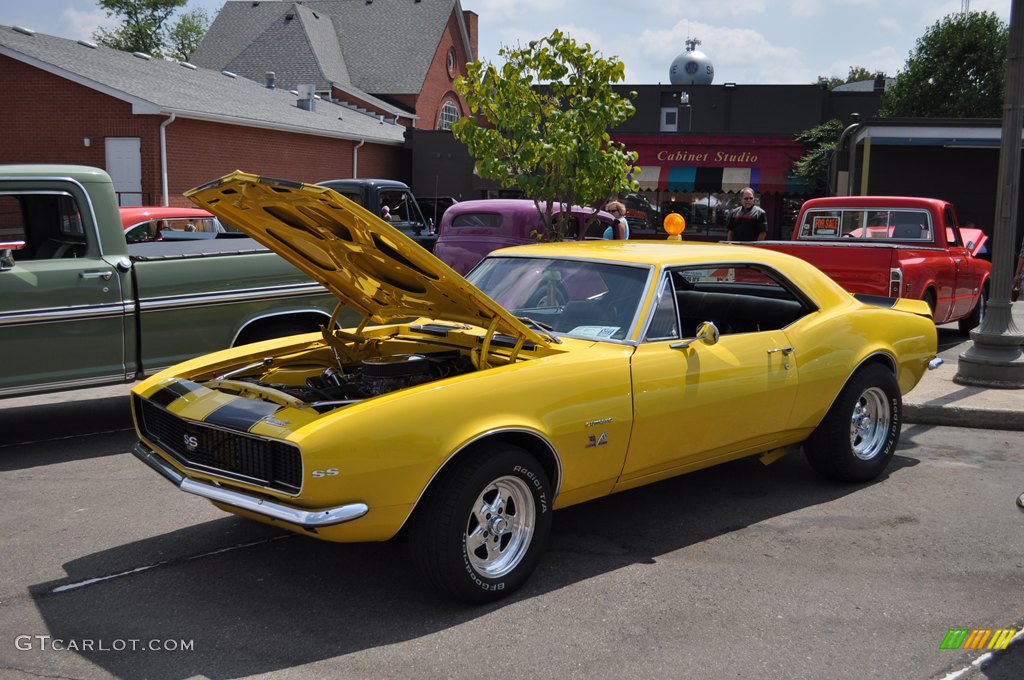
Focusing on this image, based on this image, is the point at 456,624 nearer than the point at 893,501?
Yes

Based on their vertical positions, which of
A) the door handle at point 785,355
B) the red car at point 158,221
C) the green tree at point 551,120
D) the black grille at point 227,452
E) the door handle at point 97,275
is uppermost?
the green tree at point 551,120

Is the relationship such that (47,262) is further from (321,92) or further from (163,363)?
(321,92)

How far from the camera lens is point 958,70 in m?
43.4

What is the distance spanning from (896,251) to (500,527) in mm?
6978

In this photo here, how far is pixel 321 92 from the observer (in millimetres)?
38219

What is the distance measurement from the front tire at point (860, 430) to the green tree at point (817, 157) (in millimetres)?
21974

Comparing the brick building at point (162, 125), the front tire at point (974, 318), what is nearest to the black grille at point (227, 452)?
the front tire at point (974, 318)

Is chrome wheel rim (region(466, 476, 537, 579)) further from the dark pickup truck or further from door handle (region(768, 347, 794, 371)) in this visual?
the dark pickup truck

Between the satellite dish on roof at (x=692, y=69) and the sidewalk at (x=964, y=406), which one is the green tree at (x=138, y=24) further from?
the sidewalk at (x=964, y=406)

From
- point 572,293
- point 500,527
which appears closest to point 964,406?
point 572,293

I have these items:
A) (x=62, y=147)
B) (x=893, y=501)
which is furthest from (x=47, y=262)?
(x=62, y=147)

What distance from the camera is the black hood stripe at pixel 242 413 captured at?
3.87 meters

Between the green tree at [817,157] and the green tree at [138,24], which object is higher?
the green tree at [138,24]

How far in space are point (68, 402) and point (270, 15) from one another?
125ft
